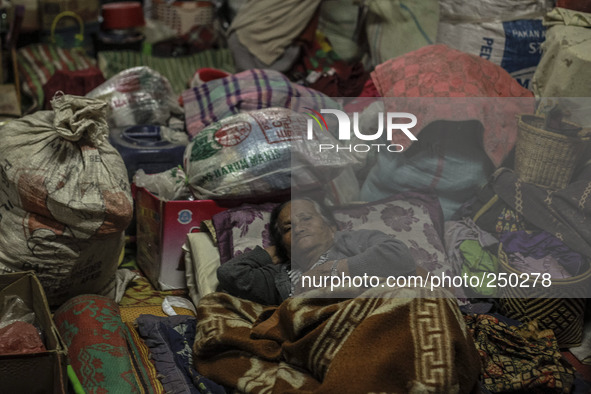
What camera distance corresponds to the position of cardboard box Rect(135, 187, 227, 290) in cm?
274

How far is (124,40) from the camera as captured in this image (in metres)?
4.34

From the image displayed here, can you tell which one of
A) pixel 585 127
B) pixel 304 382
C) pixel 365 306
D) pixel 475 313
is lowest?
pixel 475 313

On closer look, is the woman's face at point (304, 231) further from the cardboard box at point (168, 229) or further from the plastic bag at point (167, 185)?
the plastic bag at point (167, 185)

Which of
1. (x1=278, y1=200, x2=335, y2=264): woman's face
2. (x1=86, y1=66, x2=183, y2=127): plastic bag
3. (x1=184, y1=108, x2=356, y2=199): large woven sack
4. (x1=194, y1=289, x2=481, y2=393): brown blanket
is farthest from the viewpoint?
(x1=86, y1=66, x2=183, y2=127): plastic bag

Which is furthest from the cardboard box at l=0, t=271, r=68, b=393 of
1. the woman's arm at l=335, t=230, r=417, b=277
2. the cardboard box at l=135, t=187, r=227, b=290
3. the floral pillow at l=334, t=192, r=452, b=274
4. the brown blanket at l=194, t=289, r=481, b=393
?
the floral pillow at l=334, t=192, r=452, b=274

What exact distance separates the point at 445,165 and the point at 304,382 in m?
1.35

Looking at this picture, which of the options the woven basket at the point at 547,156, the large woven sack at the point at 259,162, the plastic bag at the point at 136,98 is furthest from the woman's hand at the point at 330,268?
the plastic bag at the point at 136,98

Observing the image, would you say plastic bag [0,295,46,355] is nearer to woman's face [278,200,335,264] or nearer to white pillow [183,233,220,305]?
white pillow [183,233,220,305]

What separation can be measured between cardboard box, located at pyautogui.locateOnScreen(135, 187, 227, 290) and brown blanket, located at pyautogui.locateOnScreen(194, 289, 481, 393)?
0.58 metres

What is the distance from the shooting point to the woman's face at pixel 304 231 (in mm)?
2432

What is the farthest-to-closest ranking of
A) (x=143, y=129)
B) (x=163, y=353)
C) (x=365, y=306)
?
1. (x=143, y=129)
2. (x=163, y=353)
3. (x=365, y=306)

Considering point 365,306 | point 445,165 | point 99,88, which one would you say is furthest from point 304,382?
point 99,88

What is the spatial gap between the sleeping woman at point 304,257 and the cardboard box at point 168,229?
0.37 m

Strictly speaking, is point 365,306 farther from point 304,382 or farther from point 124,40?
point 124,40
